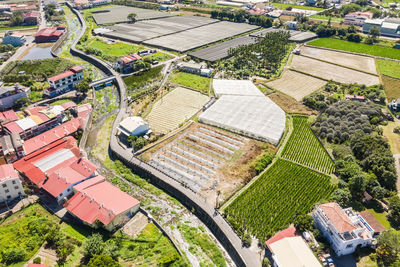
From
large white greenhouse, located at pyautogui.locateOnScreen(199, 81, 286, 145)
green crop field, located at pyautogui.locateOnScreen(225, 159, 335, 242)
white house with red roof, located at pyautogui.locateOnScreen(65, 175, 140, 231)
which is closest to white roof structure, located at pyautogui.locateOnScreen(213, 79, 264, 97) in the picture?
large white greenhouse, located at pyautogui.locateOnScreen(199, 81, 286, 145)

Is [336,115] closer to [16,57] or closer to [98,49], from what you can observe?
[98,49]

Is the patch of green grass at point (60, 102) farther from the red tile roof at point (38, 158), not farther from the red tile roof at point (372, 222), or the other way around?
the red tile roof at point (372, 222)

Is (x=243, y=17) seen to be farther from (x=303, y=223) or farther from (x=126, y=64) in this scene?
(x=303, y=223)

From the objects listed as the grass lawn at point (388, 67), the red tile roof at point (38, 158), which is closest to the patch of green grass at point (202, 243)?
the red tile roof at point (38, 158)

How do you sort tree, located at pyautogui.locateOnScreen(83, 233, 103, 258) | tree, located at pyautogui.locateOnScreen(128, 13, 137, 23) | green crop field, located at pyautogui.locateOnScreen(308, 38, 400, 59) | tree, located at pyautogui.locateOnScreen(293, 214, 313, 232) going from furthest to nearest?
1. tree, located at pyautogui.locateOnScreen(128, 13, 137, 23)
2. green crop field, located at pyautogui.locateOnScreen(308, 38, 400, 59)
3. tree, located at pyautogui.locateOnScreen(293, 214, 313, 232)
4. tree, located at pyautogui.locateOnScreen(83, 233, 103, 258)

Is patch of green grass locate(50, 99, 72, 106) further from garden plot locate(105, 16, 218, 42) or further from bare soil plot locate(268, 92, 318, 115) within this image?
bare soil plot locate(268, 92, 318, 115)

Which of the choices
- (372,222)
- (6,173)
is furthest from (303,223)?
(6,173)
